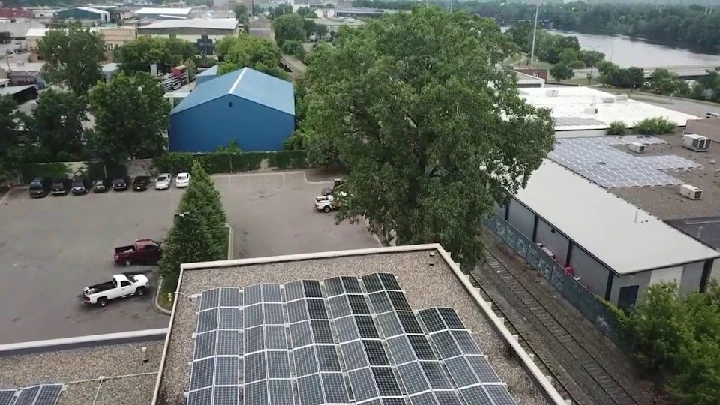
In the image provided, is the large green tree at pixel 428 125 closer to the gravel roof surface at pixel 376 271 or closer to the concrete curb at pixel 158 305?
the gravel roof surface at pixel 376 271

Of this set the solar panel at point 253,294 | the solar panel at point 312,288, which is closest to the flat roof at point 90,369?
the solar panel at point 253,294

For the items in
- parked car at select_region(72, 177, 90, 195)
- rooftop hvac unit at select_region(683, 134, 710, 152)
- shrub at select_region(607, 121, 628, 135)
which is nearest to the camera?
parked car at select_region(72, 177, 90, 195)

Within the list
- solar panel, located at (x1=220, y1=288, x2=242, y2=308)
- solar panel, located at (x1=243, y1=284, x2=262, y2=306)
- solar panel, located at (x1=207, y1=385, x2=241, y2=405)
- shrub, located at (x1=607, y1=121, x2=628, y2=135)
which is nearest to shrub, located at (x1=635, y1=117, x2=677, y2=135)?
shrub, located at (x1=607, y1=121, x2=628, y2=135)

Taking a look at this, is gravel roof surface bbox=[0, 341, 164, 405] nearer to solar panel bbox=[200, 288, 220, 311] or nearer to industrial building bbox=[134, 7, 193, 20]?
solar panel bbox=[200, 288, 220, 311]

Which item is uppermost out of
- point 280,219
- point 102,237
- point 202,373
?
point 202,373

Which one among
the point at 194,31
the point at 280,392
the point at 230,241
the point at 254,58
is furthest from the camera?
the point at 194,31

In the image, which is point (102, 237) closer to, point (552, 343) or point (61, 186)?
point (61, 186)

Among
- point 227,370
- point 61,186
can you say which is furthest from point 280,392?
point 61,186
